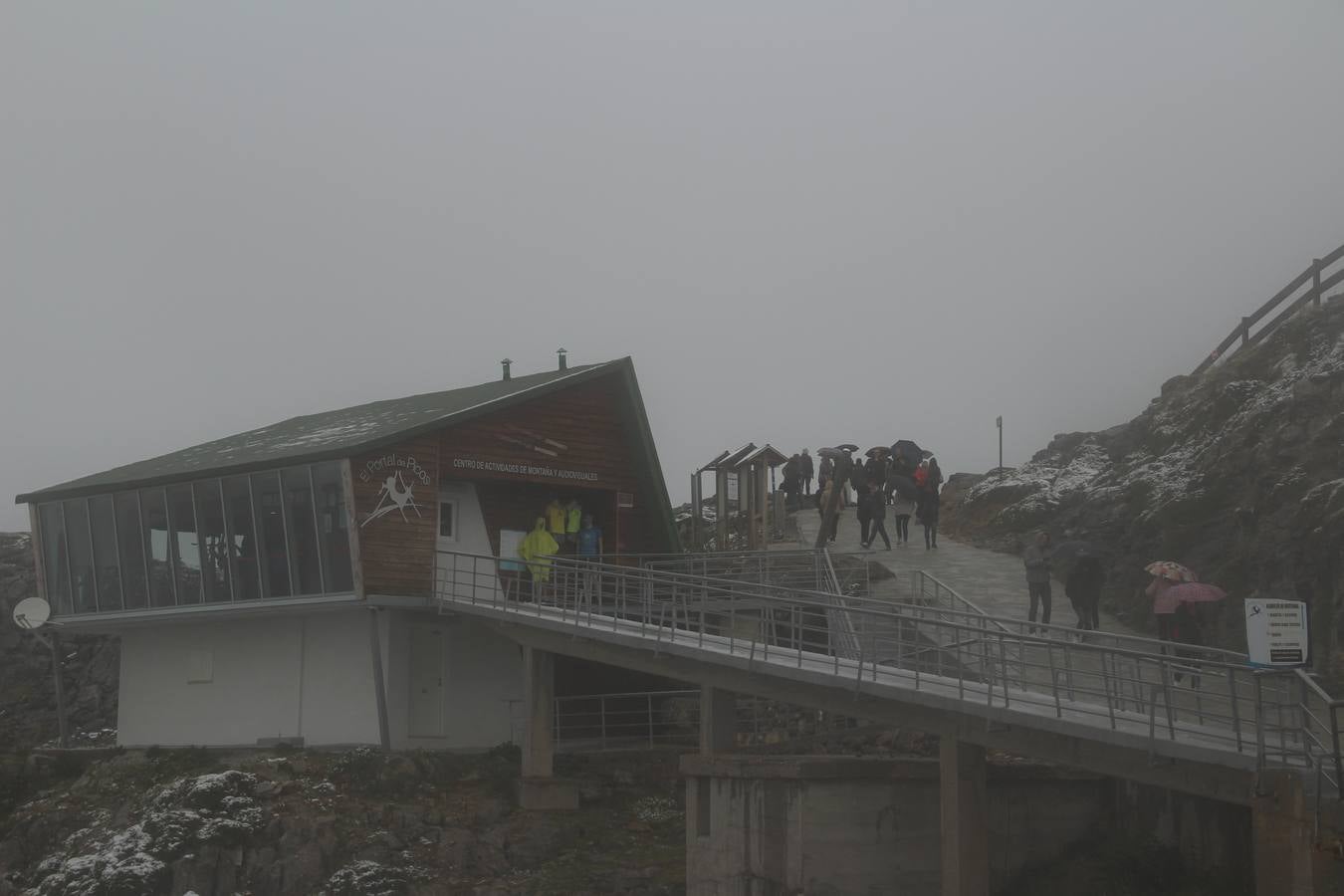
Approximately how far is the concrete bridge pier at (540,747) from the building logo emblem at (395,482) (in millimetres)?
3447

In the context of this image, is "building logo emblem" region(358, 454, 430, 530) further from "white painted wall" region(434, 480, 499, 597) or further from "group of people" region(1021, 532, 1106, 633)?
"group of people" region(1021, 532, 1106, 633)

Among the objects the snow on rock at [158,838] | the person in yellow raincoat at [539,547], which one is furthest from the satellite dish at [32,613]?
the person in yellow raincoat at [539,547]

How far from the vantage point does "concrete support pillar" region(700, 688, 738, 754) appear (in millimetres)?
22859

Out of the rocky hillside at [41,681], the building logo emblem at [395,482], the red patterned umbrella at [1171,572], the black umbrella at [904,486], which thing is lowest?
the rocky hillside at [41,681]

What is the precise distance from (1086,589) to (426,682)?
12.5m

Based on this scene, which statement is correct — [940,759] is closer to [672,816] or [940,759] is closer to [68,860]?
[672,816]

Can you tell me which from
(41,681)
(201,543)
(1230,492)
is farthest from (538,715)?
(41,681)

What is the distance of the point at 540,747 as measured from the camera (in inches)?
1030

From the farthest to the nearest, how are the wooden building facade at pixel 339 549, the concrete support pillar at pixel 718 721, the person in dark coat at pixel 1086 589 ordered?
1. the wooden building facade at pixel 339 549
2. the concrete support pillar at pixel 718 721
3. the person in dark coat at pixel 1086 589

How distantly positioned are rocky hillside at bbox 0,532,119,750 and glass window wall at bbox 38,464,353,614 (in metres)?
7.10

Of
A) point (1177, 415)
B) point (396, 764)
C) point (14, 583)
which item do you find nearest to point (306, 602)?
point (396, 764)

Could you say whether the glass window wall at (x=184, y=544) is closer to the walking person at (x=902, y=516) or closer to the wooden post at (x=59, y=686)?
the wooden post at (x=59, y=686)

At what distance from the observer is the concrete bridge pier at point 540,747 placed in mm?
25812

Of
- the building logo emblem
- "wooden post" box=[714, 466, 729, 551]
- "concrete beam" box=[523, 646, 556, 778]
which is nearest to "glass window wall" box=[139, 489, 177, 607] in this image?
the building logo emblem
